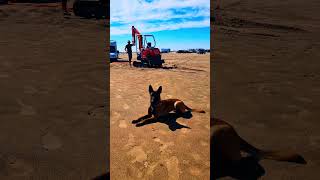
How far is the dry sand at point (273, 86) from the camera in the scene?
152 inches

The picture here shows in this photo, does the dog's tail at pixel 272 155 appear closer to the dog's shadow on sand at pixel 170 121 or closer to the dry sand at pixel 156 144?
the dry sand at pixel 156 144

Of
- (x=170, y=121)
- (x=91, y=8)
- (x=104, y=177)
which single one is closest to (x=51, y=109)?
(x=170, y=121)

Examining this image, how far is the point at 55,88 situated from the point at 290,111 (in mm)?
4507

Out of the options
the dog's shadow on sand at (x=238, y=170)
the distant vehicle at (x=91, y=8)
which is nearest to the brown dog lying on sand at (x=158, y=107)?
the dog's shadow on sand at (x=238, y=170)

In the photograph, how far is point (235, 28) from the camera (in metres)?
15.9

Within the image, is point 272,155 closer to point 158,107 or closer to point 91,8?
point 158,107

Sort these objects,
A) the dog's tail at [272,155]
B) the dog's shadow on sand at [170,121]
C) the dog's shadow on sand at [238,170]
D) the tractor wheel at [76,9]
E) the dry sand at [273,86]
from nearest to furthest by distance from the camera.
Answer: the dog's shadow on sand at [238,170] < the dog's tail at [272,155] < the dry sand at [273,86] < the dog's shadow on sand at [170,121] < the tractor wheel at [76,9]

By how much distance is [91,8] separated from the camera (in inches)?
702

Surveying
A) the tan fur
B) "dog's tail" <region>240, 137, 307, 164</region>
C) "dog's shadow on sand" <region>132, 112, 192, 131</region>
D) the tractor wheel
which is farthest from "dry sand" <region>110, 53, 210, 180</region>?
the tractor wheel

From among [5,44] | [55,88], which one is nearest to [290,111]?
[55,88]

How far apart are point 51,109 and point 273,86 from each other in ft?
14.8

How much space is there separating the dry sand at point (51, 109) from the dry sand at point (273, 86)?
2046mm

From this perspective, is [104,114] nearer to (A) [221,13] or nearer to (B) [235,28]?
(B) [235,28]

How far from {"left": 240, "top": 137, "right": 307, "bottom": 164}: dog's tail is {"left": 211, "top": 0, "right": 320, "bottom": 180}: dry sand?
0.10 metres
